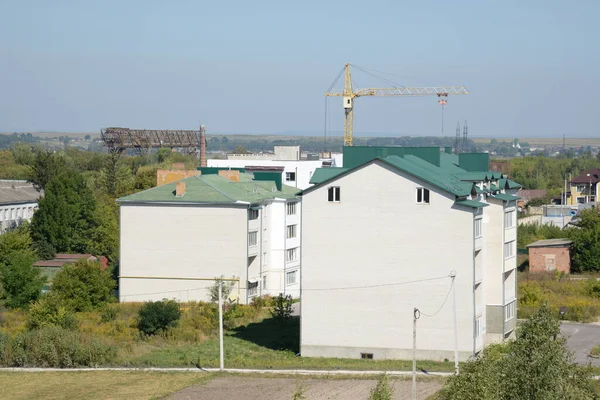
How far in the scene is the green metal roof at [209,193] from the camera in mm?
47625

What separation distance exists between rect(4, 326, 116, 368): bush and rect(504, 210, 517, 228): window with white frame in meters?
14.3

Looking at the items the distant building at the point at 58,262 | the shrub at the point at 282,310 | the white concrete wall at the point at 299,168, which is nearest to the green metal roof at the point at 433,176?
the shrub at the point at 282,310

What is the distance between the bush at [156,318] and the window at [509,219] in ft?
40.4

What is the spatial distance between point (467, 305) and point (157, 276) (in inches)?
654

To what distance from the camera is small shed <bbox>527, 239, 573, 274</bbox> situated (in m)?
57.4

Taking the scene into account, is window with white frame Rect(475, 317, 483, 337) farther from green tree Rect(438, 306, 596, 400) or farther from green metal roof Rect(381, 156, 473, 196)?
green tree Rect(438, 306, 596, 400)

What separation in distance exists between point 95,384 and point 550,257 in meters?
31.8

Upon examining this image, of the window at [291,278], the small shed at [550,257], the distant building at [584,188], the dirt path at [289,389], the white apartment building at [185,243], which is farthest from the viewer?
the distant building at [584,188]

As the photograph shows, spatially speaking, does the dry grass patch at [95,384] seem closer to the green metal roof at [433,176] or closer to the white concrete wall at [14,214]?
the green metal roof at [433,176]

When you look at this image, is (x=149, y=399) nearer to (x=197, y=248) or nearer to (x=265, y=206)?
(x=197, y=248)

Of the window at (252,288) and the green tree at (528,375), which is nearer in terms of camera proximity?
the green tree at (528,375)

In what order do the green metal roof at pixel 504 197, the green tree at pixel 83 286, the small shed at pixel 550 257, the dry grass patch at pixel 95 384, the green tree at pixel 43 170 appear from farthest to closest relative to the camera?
the green tree at pixel 43 170 → the small shed at pixel 550 257 → the green tree at pixel 83 286 → the green metal roof at pixel 504 197 → the dry grass patch at pixel 95 384

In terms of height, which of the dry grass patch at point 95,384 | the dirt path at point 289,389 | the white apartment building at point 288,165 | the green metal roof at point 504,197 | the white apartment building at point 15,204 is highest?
the white apartment building at point 288,165

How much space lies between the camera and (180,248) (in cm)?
4722
